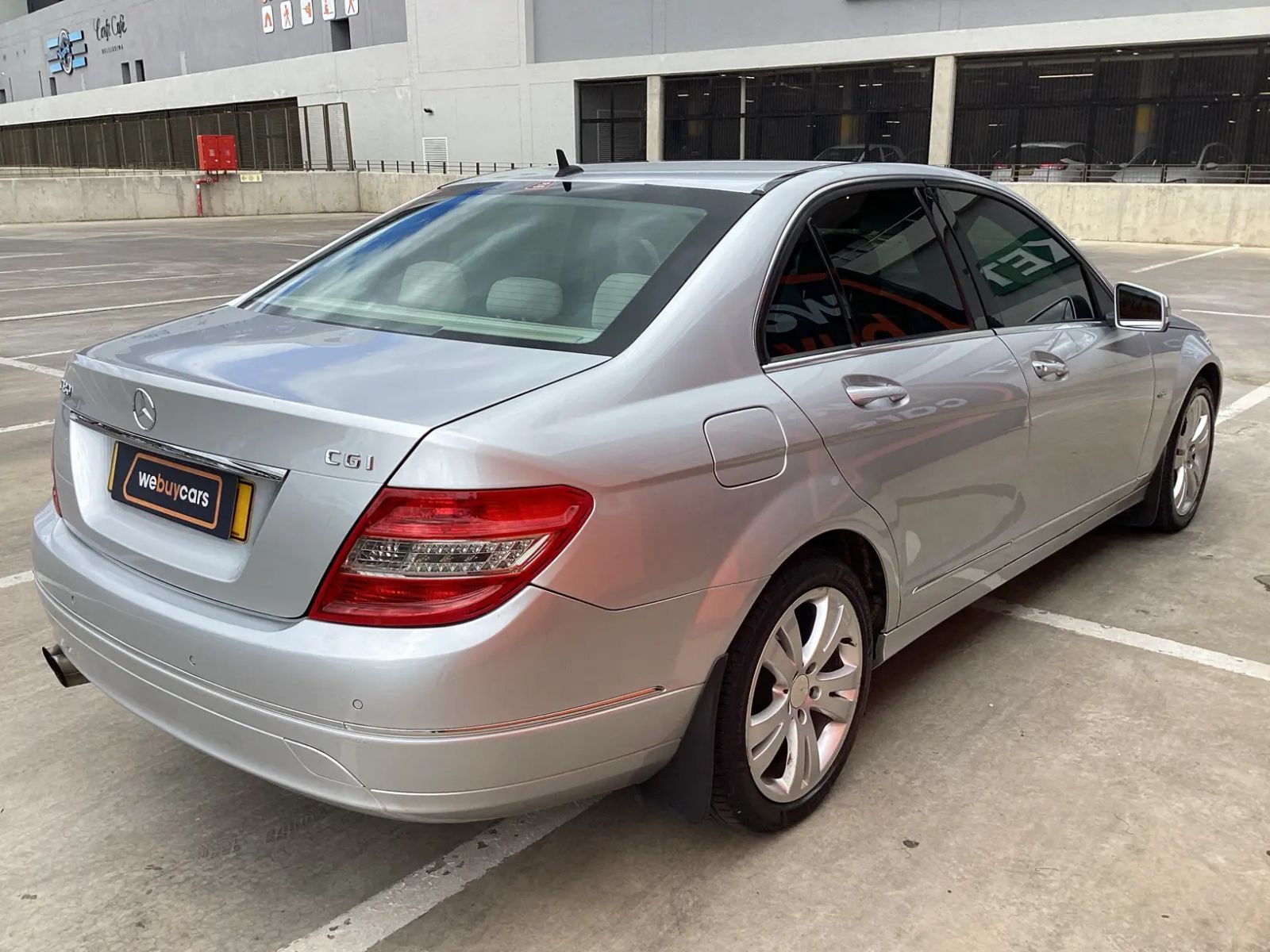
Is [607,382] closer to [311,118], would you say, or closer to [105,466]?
[105,466]

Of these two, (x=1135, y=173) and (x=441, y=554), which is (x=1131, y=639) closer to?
(x=441, y=554)

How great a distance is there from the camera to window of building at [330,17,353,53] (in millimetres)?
43812

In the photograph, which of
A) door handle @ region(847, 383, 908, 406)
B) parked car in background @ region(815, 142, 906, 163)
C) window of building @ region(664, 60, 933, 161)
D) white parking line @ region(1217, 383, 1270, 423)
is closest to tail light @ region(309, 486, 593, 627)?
door handle @ region(847, 383, 908, 406)

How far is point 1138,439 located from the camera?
173 inches

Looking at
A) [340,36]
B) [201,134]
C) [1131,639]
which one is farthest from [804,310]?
[340,36]

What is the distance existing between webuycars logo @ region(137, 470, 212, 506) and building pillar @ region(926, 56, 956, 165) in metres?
27.1

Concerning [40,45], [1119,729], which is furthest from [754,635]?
[40,45]

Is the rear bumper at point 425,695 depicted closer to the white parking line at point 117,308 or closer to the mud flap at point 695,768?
the mud flap at point 695,768

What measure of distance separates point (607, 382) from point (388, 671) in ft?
2.41

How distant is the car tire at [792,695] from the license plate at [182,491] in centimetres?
111

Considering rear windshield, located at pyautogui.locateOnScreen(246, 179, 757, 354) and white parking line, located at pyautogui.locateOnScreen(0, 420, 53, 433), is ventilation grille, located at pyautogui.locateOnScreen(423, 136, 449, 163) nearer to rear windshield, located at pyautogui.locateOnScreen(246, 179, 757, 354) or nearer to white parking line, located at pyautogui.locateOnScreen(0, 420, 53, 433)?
white parking line, located at pyautogui.locateOnScreen(0, 420, 53, 433)

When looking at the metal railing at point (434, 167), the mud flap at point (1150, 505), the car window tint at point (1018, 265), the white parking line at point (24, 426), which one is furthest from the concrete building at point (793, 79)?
the white parking line at point (24, 426)

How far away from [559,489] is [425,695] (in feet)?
1.50

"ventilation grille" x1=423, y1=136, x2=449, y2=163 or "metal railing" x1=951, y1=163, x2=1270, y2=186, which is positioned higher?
"ventilation grille" x1=423, y1=136, x2=449, y2=163
